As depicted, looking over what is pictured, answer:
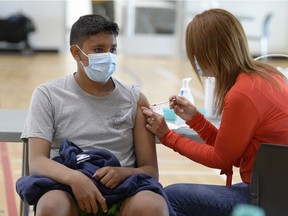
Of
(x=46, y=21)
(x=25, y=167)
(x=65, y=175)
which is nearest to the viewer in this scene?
(x=65, y=175)

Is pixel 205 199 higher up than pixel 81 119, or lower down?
lower down

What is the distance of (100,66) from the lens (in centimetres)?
228

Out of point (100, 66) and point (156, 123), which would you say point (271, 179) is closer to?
point (156, 123)

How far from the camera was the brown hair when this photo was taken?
7.05 ft

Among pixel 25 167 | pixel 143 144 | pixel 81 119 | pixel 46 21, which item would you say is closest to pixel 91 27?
pixel 81 119

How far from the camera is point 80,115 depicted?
7.42 feet

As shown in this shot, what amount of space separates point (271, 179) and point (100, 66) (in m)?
0.80

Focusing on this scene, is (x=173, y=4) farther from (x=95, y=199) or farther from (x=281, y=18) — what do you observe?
(x=95, y=199)

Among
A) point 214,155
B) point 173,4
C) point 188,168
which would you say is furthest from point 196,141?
point 173,4

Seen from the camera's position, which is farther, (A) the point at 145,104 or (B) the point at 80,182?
(A) the point at 145,104

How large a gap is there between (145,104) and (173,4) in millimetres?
10349

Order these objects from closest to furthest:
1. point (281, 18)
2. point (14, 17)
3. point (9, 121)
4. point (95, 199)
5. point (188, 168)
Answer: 1. point (95, 199)
2. point (9, 121)
3. point (188, 168)
4. point (14, 17)
5. point (281, 18)

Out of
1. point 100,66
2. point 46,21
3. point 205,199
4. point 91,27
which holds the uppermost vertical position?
point 91,27

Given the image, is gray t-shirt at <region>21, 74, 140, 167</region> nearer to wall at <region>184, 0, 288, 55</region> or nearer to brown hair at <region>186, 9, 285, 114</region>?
brown hair at <region>186, 9, 285, 114</region>
